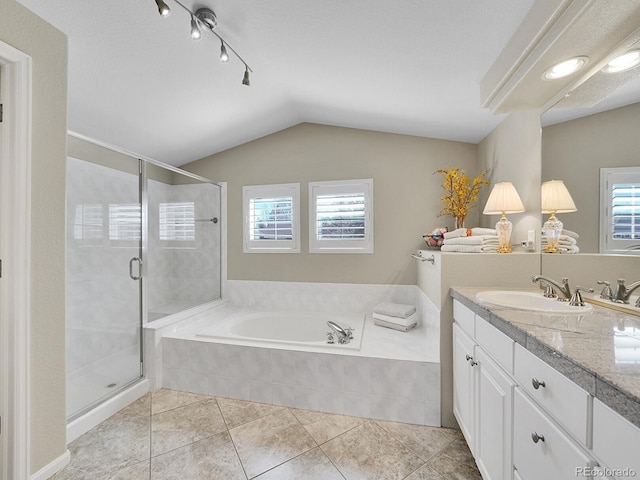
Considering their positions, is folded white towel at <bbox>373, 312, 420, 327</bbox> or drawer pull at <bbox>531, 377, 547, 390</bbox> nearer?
drawer pull at <bbox>531, 377, 547, 390</bbox>

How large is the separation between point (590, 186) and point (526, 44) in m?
0.77

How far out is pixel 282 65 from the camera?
6.84 ft

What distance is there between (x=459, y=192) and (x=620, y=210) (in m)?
1.34

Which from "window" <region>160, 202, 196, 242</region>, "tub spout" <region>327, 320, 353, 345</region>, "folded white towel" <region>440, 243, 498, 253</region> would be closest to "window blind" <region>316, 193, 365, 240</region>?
"tub spout" <region>327, 320, 353, 345</region>

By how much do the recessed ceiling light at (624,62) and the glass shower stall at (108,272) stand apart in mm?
3107

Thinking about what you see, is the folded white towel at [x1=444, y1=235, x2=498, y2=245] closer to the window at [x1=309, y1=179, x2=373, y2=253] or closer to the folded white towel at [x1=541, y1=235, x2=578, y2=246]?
the folded white towel at [x1=541, y1=235, x2=578, y2=246]

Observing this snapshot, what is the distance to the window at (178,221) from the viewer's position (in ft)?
10.2

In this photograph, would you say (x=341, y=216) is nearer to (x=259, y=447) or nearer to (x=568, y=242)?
(x=568, y=242)

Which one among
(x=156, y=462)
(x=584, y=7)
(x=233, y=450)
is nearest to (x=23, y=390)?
(x=156, y=462)

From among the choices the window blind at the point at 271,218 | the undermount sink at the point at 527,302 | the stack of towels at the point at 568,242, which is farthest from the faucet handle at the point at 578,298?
the window blind at the point at 271,218

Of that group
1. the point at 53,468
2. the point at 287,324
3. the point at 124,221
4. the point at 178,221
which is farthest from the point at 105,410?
the point at 178,221

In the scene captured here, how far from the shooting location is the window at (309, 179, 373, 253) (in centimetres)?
303

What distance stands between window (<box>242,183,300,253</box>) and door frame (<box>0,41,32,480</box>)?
6.88ft

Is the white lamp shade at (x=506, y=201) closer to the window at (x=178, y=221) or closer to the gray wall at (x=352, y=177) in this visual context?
the gray wall at (x=352, y=177)
